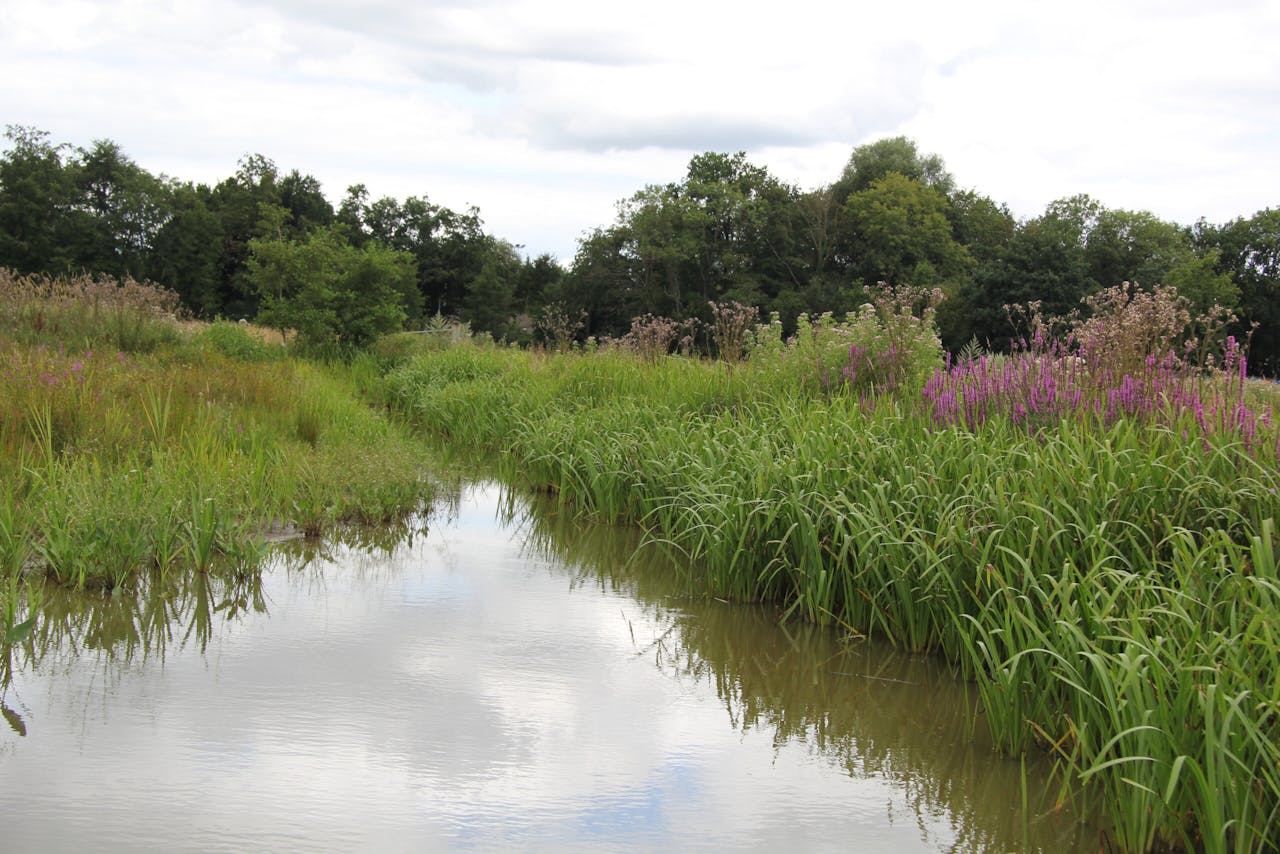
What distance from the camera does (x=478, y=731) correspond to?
3945 millimetres

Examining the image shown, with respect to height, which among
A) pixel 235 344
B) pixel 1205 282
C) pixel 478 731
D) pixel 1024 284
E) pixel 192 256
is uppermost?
pixel 1205 282

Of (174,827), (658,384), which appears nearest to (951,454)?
(174,827)

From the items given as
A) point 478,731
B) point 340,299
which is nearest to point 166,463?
point 478,731

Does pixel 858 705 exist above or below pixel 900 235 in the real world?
below

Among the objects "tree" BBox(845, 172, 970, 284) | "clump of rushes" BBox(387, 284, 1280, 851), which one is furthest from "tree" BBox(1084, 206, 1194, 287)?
"clump of rushes" BBox(387, 284, 1280, 851)

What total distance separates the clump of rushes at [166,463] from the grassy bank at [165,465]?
1 cm

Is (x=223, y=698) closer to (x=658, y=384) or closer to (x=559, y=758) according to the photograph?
(x=559, y=758)

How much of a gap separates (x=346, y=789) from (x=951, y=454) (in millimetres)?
3734

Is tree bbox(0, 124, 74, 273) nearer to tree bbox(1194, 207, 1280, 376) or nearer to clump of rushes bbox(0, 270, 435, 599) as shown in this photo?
clump of rushes bbox(0, 270, 435, 599)

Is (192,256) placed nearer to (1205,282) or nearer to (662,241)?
(662,241)

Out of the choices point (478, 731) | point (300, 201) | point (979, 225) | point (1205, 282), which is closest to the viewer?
point (478, 731)

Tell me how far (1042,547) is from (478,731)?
2649 mm

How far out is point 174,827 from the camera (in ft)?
10.2

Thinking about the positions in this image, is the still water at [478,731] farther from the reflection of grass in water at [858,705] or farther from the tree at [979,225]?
the tree at [979,225]
